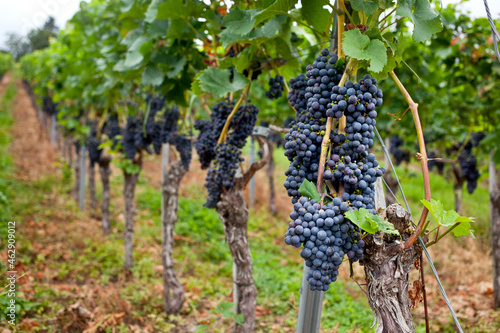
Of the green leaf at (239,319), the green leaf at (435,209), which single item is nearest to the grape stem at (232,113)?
the green leaf at (435,209)

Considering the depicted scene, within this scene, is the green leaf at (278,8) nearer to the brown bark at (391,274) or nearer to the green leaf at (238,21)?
the green leaf at (238,21)

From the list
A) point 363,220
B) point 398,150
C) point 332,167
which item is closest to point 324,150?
point 332,167

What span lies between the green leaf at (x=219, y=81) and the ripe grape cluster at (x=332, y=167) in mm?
588

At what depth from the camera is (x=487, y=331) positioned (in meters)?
3.22

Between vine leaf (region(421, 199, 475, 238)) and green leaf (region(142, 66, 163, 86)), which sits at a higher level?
green leaf (region(142, 66, 163, 86))

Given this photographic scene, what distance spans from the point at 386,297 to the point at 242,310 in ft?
5.95

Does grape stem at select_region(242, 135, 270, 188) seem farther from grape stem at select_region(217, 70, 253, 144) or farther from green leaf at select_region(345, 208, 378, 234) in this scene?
green leaf at select_region(345, 208, 378, 234)

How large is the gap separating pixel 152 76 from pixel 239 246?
1436 mm

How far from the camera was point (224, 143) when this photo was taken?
7.06 feet

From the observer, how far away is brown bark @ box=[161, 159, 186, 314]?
3.96m

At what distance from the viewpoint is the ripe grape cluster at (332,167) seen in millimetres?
1039

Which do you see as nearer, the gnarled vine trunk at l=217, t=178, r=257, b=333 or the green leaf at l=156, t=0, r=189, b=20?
the green leaf at l=156, t=0, r=189, b=20

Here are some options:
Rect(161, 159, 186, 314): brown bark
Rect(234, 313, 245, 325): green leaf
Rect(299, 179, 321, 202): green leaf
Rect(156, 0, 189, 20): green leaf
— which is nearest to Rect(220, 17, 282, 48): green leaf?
Rect(156, 0, 189, 20): green leaf

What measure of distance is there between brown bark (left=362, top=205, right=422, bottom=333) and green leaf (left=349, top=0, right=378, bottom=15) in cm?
67
